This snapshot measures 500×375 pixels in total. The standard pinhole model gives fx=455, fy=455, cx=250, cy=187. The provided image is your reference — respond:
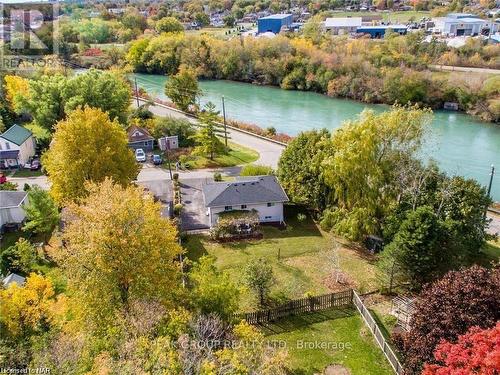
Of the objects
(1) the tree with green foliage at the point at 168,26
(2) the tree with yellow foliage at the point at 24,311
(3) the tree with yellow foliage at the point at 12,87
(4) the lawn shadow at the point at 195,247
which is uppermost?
(1) the tree with green foliage at the point at 168,26

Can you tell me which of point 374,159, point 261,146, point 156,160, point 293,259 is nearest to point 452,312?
point 293,259

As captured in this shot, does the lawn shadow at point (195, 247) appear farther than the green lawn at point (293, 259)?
Yes

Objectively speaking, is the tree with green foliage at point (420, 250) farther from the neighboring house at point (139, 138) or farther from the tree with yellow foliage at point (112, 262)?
the neighboring house at point (139, 138)

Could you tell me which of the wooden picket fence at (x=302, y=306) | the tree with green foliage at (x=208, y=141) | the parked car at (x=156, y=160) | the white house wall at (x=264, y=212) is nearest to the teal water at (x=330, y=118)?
the white house wall at (x=264, y=212)

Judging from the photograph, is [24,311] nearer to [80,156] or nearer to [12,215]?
[80,156]

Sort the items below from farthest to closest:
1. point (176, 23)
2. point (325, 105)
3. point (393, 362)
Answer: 1. point (176, 23)
2. point (325, 105)
3. point (393, 362)

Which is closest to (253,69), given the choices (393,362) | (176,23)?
(176,23)

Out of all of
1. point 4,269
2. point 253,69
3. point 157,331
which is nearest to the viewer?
point 157,331

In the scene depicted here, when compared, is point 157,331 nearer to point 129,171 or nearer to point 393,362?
point 393,362
